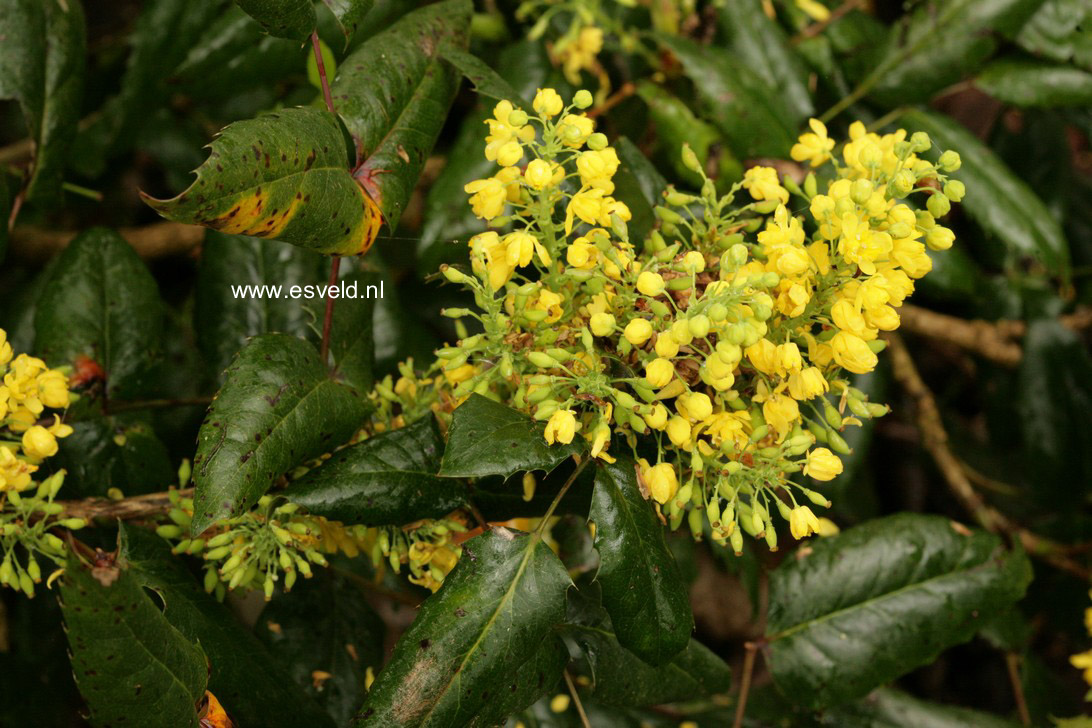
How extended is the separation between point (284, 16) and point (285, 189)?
25 cm

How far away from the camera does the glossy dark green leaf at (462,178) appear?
1.63 meters

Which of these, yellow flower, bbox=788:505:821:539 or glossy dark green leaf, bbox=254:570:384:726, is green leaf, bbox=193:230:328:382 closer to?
glossy dark green leaf, bbox=254:570:384:726

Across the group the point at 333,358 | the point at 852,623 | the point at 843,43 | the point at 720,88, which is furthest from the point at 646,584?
the point at 843,43

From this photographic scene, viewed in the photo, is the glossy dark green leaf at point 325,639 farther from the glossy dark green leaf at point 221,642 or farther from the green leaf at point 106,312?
the green leaf at point 106,312

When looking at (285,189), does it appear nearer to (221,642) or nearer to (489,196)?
(489,196)

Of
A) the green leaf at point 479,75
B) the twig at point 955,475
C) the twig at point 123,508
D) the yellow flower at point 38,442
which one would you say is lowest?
the twig at point 955,475

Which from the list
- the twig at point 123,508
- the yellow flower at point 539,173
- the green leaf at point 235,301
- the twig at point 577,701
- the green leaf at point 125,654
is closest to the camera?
the green leaf at point 125,654

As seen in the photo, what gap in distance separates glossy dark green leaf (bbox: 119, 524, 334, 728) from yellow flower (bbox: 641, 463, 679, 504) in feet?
2.03

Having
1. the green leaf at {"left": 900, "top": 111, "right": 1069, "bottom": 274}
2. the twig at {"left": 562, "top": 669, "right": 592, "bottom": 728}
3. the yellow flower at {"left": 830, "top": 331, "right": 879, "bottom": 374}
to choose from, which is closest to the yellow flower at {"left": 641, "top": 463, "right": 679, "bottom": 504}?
the yellow flower at {"left": 830, "top": 331, "right": 879, "bottom": 374}

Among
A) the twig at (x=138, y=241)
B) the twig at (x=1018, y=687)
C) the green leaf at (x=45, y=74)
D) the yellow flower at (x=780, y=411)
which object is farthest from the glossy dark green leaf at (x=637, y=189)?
the twig at (x=1018, y=687)

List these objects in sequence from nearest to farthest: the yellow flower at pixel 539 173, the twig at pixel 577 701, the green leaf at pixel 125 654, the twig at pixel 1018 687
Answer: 1. the green leaf at pixel 125 654
2. the yellow flower at pixel 539 173
3. the twig at pixel 577 701
4. the twig at pixel 1018 687

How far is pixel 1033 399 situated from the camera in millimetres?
2115

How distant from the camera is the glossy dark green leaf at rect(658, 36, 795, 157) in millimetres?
1649

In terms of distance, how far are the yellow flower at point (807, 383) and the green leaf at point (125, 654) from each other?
0.75m
